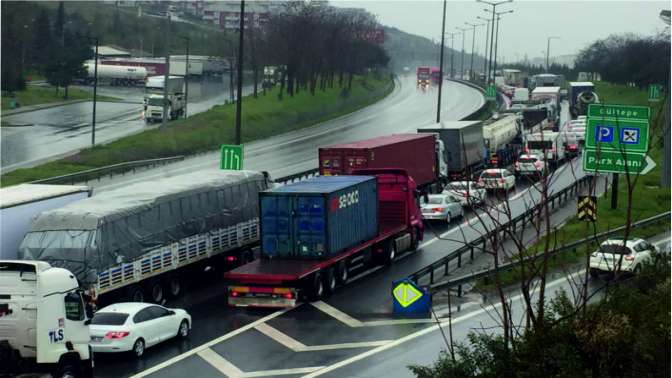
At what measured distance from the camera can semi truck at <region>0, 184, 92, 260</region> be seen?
1107 inches

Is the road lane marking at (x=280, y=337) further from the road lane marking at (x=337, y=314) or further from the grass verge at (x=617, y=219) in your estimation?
the grass verge at (x=617, y=219)

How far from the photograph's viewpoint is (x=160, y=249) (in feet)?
97.6

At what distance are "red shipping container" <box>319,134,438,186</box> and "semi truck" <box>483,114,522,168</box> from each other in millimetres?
13256

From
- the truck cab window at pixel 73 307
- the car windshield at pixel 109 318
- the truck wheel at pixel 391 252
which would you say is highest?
the truck cab window at pixel 73 307

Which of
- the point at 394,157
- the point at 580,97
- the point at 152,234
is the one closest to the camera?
the point at 152,234

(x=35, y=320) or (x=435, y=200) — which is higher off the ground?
(x=35, y=320)

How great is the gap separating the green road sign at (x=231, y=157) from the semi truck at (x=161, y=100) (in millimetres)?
39565

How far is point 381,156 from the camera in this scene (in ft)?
149

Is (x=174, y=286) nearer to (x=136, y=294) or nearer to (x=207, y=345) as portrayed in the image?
(x=136, y=294)

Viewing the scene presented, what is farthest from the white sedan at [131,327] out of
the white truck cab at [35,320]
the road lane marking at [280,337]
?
the white truck cab at [35,320]

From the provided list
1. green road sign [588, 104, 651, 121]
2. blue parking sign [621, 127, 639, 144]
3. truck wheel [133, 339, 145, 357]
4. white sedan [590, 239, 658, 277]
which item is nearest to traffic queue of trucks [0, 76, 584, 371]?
truck wheel [133, 339, 145, 357]

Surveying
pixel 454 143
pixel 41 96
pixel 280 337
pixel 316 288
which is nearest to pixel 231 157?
pixel 316 288

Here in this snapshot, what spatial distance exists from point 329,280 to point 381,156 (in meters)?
14.7

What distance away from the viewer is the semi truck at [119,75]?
5010 inches
